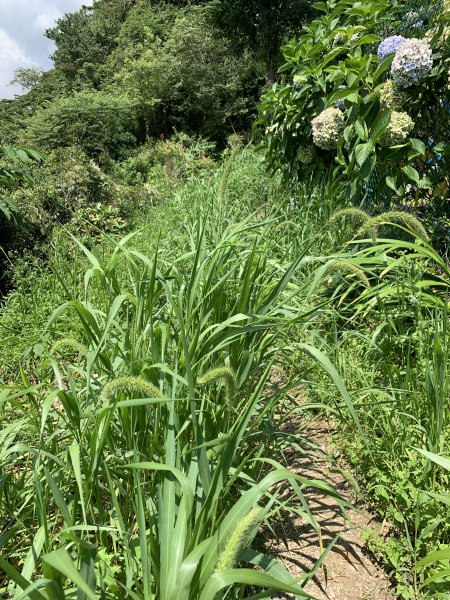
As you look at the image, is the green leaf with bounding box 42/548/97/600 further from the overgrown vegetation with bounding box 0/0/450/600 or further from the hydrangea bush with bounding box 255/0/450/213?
the hydrangea bush with bounding box 255/0/450/213

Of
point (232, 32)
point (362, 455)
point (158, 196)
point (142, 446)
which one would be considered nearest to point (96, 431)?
point (142, 446)

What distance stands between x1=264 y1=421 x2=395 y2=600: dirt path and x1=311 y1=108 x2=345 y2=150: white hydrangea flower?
1791mm

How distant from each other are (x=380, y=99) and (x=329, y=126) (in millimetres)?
329

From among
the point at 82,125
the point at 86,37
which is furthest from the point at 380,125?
the point at 86,37

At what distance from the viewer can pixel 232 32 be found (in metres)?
9.61

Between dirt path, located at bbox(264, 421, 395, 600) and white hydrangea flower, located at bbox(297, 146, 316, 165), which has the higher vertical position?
white hydrangea flower, located at bbox(297, 146, 316, 165)

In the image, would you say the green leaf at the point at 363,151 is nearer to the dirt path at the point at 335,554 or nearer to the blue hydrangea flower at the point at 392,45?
the blue hydrangea flower at the point at 392,45

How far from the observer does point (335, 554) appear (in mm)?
1312

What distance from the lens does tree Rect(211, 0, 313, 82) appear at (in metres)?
8.99

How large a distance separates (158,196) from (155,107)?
27.2ft

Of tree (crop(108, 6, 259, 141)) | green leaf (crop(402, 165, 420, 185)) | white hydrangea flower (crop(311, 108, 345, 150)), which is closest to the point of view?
green leaf (crop(402, 165, 420, 185))

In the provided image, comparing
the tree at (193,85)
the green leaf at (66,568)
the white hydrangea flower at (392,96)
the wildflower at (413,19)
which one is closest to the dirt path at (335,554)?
the green leaf at (66,568)

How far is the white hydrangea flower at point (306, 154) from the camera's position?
293 centimetres

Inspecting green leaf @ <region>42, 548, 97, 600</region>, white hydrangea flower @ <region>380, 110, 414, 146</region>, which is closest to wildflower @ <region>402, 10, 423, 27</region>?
white hydrangea flower @ <region>380, 110, 414, 146</region>
